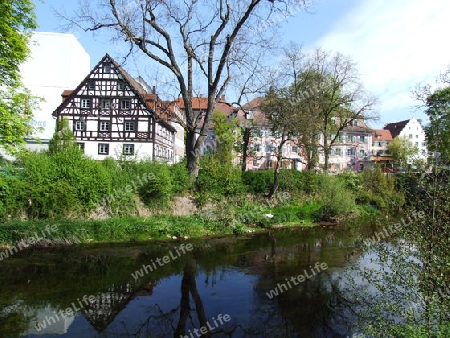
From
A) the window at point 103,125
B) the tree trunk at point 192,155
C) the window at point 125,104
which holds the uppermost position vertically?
the window at point 125,104

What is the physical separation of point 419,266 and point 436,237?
542 millimetres

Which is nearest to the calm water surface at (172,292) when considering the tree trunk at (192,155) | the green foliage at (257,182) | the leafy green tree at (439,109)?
the tree trunk at (192,155)

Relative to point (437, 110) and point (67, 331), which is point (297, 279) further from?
point (437, 110)

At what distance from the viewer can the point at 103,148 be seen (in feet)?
118

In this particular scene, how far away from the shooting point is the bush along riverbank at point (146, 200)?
14688mm

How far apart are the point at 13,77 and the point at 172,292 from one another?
10727mm

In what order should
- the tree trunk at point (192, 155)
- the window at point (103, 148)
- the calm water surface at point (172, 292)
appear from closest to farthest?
the calm water surface at point (172, 292), the tree trunk at point (192, 155), the window at point (103, 148)

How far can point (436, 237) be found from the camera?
4.84 m

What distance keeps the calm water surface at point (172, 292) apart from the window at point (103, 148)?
77.5 feet

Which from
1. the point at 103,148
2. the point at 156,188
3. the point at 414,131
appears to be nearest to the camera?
the point at 156,188

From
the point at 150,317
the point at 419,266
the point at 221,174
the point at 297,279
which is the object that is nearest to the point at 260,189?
the point at 221,174

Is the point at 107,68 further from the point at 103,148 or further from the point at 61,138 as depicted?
the point at 61,138

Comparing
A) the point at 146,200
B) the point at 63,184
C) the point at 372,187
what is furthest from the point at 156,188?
the point at 372,187

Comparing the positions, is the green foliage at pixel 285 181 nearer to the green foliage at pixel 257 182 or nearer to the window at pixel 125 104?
the green foliage at pixel 257 182
